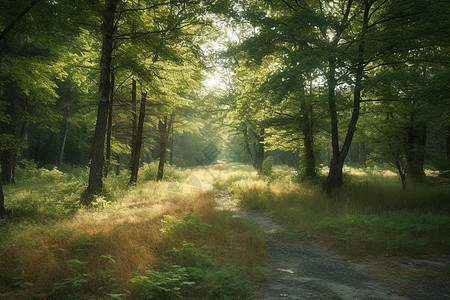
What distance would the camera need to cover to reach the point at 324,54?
8.31m

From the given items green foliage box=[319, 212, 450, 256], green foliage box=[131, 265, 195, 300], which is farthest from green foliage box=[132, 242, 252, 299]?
green foliage box=[319, 212, 450, 256]

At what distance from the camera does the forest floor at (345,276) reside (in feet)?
12.6

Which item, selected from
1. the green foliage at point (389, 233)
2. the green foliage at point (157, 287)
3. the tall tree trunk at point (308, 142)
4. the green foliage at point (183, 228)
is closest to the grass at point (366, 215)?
the green foliage at point (389, 233)

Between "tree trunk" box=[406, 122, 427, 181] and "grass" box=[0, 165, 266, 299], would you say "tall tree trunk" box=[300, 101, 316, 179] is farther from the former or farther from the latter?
"grass" box=[0, 165, 266, 299]

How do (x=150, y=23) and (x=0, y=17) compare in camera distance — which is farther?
(x=150, y=23)

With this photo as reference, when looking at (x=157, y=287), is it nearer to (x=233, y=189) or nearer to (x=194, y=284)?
(x=194, y=284)

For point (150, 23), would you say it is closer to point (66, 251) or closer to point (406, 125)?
point (66, 251)

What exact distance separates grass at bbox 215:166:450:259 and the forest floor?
17.7 inches

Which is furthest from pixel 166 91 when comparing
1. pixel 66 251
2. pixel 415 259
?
pixel 415 259

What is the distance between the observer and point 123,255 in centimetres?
456

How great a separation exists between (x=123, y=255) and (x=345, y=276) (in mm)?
4379

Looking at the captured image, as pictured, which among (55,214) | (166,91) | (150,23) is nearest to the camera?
(55,214)

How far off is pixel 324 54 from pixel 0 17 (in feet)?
31.6

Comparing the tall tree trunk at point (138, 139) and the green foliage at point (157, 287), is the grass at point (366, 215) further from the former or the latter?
the tall tree trunk at point (138, 139)
